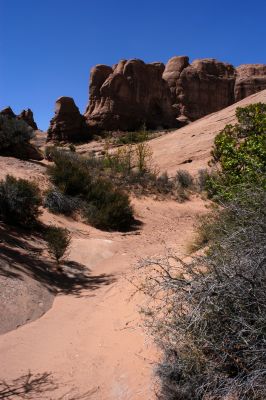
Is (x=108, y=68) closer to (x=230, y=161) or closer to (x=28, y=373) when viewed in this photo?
(x=230, y=161)

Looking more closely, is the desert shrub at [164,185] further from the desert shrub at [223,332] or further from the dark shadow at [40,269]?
the desert shrub at [223,332]

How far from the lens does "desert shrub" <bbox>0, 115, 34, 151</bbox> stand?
760 inches

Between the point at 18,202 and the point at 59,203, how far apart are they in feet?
9.17

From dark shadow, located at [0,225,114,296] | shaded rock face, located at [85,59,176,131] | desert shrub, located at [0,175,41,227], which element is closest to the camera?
dark shadow, located at [0,225,114,296]

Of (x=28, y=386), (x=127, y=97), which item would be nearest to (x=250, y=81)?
(x=127, y=97)

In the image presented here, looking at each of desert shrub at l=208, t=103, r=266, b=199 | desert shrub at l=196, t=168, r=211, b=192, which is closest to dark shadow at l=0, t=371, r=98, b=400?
desert shrub at l=208, t=103, r=266, b=199

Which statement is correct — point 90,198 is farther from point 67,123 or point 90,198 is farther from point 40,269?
point 67,123

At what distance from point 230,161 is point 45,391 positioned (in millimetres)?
5629

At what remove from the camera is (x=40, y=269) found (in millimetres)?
9000

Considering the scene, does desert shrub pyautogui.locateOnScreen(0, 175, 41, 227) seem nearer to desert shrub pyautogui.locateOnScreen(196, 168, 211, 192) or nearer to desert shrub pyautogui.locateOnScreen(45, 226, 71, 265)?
desert shrub pyautogui.locateOnScreen(45, 226, 71, 265)

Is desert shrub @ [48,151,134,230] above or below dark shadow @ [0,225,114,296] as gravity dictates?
above

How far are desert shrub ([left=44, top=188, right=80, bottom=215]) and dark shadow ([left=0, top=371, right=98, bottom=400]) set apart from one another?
955 cm

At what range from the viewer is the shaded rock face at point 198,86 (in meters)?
59.2

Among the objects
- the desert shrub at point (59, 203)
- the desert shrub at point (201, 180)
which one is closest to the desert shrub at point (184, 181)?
the desert shrub at point (201, 180)
